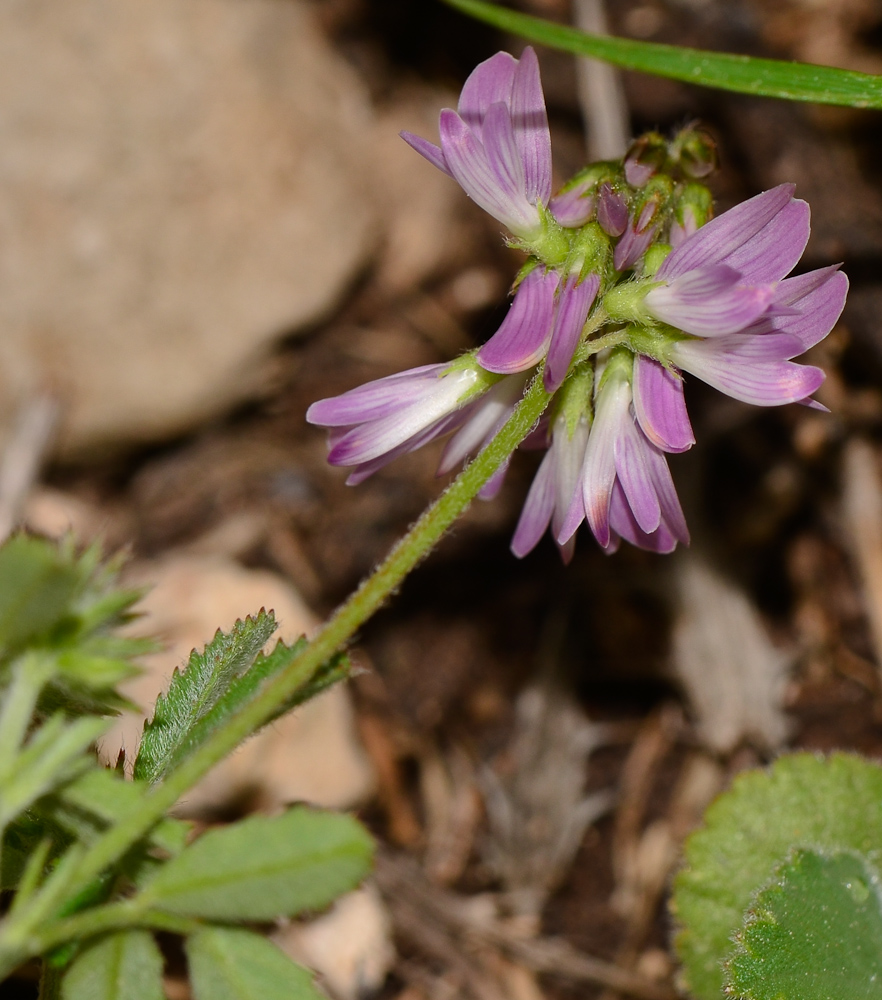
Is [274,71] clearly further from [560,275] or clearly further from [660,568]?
[560,275]

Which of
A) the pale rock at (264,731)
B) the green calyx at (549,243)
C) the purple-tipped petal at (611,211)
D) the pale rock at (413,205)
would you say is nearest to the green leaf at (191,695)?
the green calyx at (549,243)

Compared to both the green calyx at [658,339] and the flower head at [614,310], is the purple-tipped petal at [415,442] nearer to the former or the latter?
the flower head at [614,310]

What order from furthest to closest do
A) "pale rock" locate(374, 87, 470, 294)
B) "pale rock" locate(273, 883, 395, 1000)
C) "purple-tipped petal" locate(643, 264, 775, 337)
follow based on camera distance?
"pale rock" locate(374, 87, 470, 294) < "pale rock" locate(273, 883, 395, 1000) < "purple-tipped petal" locate(643, 264, 775, 337)

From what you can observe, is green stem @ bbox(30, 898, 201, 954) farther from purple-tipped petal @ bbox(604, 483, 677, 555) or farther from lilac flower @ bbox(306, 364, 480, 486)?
purple-tipped petal @ bbox(604, 483, 677, 555)

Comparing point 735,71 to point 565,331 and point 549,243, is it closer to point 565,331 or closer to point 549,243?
point 549,243

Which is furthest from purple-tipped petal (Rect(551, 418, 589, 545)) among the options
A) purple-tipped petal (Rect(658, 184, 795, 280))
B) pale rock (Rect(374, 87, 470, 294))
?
pale rock (Rect(374, 87, 470, 294))
